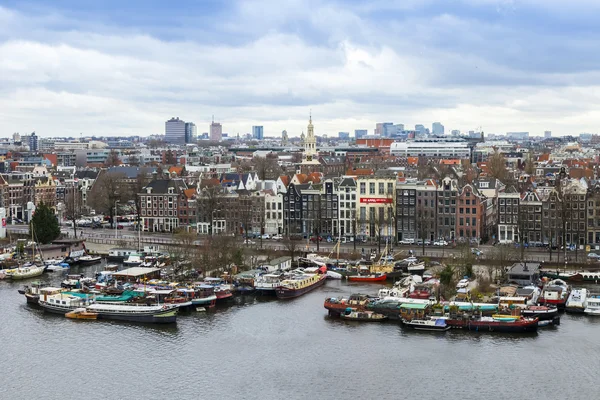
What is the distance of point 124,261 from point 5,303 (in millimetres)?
12984

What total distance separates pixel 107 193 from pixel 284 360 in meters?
53.1

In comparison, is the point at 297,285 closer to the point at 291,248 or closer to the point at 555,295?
the point at 291,248

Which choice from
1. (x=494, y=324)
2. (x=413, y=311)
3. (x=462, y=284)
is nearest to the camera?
(x=494, y=324)

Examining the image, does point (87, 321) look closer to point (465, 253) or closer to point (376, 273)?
point (376, 273)

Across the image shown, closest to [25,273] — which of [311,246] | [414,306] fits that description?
[311,246]

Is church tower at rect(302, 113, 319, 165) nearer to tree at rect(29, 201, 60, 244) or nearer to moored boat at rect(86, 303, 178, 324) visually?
tree at rect(29, 201, 60, 244)

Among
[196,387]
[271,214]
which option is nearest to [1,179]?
[271,214]

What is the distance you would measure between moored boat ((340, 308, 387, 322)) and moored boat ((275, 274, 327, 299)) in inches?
222

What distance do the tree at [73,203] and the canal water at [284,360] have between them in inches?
1348

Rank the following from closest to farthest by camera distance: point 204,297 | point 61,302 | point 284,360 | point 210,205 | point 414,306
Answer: point 284,360 < point 414,306 < point 61,302 < point 204,297 < point 210,205

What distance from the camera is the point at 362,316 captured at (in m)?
41.8

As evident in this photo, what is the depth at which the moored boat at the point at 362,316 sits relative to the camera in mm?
41688

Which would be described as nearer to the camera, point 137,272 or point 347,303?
point 347,303

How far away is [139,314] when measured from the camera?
42.3m
